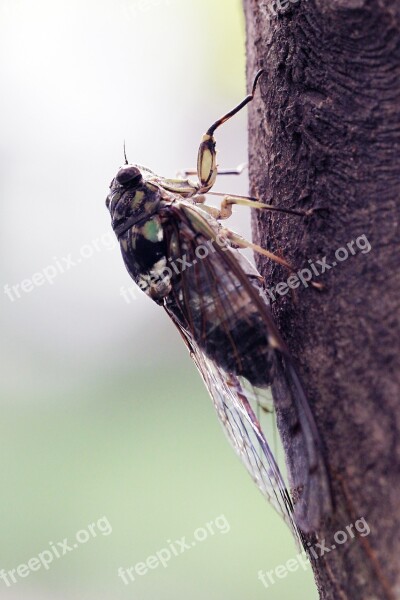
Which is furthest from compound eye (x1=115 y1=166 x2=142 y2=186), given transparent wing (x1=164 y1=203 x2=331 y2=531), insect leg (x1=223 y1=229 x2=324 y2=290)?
insect leg (x1=223 y1=229 x2=324 y2=290)

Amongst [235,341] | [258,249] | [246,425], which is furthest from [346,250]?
[246,425]

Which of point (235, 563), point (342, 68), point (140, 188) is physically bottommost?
point (235, 563)

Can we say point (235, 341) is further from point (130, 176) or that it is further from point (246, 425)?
point (130, 176)

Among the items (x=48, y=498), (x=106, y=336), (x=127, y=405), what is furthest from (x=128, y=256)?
(x=106, y=336)

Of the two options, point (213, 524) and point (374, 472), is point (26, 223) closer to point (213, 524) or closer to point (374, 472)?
point (213, 524)

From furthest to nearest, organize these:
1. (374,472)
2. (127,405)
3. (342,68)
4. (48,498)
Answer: (127,405) < (48,498) < (342,68) < (374,472)

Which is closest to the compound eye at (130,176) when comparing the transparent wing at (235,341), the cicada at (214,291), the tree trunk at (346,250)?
the cicada at (214,291)

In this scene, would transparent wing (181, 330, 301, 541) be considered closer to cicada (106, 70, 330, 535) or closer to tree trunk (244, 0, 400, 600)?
cicada (106, 70, 330, 535)
